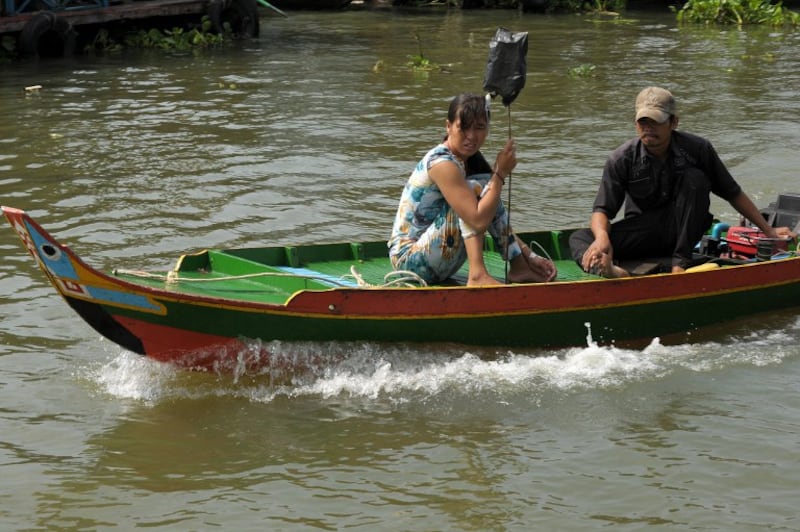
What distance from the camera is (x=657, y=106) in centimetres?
695

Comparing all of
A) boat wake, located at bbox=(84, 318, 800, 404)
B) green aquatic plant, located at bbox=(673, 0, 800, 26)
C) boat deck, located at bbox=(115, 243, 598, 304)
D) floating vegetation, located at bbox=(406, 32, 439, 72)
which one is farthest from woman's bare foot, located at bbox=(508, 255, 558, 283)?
green aquatic plant, located at bbox=(673, 0, 800, 26)

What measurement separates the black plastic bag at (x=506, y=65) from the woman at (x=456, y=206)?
0.12 meters

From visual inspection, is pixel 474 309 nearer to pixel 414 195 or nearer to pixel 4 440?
pixel 414 195

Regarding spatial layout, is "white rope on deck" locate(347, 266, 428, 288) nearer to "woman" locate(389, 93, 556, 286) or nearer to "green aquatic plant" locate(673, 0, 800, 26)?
"woman" locate(389, 93, 556, 286)

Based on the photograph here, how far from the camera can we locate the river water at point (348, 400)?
540cm

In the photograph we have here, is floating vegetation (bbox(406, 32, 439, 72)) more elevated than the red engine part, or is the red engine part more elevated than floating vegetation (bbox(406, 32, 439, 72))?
floating vegetation (bbox(406, 32, 439, 72))

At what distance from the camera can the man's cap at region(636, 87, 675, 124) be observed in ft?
22.7

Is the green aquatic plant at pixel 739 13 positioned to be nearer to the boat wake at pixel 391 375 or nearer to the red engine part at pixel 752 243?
the red engine part at pixel 752 243

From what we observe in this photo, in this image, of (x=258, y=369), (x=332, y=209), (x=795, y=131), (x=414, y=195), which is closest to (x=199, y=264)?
(x=258, y=369)

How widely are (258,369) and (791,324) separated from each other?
3355 mm

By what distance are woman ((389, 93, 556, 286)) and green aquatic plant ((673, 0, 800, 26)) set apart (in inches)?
644

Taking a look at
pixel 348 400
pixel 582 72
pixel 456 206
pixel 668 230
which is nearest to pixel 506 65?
pixel 456 206

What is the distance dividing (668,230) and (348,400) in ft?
7.50

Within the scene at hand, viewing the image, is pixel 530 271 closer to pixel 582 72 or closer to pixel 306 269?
pixel 306 269
